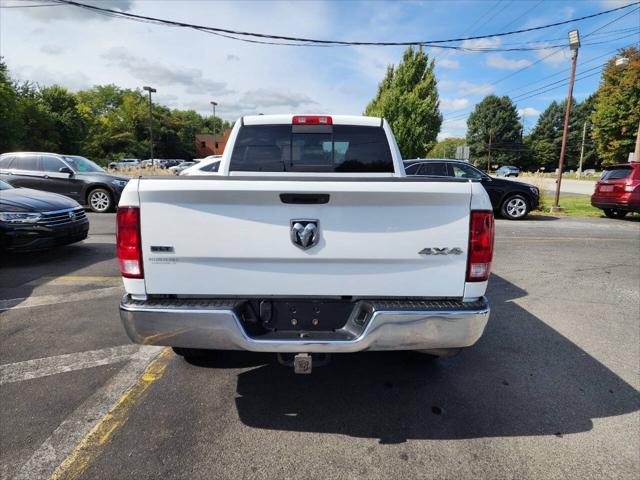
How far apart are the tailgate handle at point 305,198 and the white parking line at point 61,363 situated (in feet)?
7.58

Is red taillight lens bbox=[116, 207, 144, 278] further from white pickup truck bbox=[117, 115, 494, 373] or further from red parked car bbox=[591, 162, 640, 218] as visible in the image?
red parked car bbox=[591, 162, 640, 218]

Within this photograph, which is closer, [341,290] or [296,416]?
[341,290]

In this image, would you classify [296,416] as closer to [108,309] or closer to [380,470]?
[380,470]

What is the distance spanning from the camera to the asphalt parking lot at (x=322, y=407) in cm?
224

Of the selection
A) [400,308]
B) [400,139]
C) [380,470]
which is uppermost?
[400,139]

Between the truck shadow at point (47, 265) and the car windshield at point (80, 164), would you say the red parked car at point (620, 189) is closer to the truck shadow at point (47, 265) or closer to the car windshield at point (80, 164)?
the truck shadow at point (47, 265)

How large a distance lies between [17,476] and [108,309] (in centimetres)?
261

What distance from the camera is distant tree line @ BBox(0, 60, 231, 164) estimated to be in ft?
113

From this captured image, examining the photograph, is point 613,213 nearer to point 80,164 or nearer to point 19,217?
point 19,217

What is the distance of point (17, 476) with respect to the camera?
211cm

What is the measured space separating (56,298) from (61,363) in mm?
1959

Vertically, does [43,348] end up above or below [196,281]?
below

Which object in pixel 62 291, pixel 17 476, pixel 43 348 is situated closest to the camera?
pixel 17 476

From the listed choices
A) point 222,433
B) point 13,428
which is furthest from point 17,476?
point 222,433
